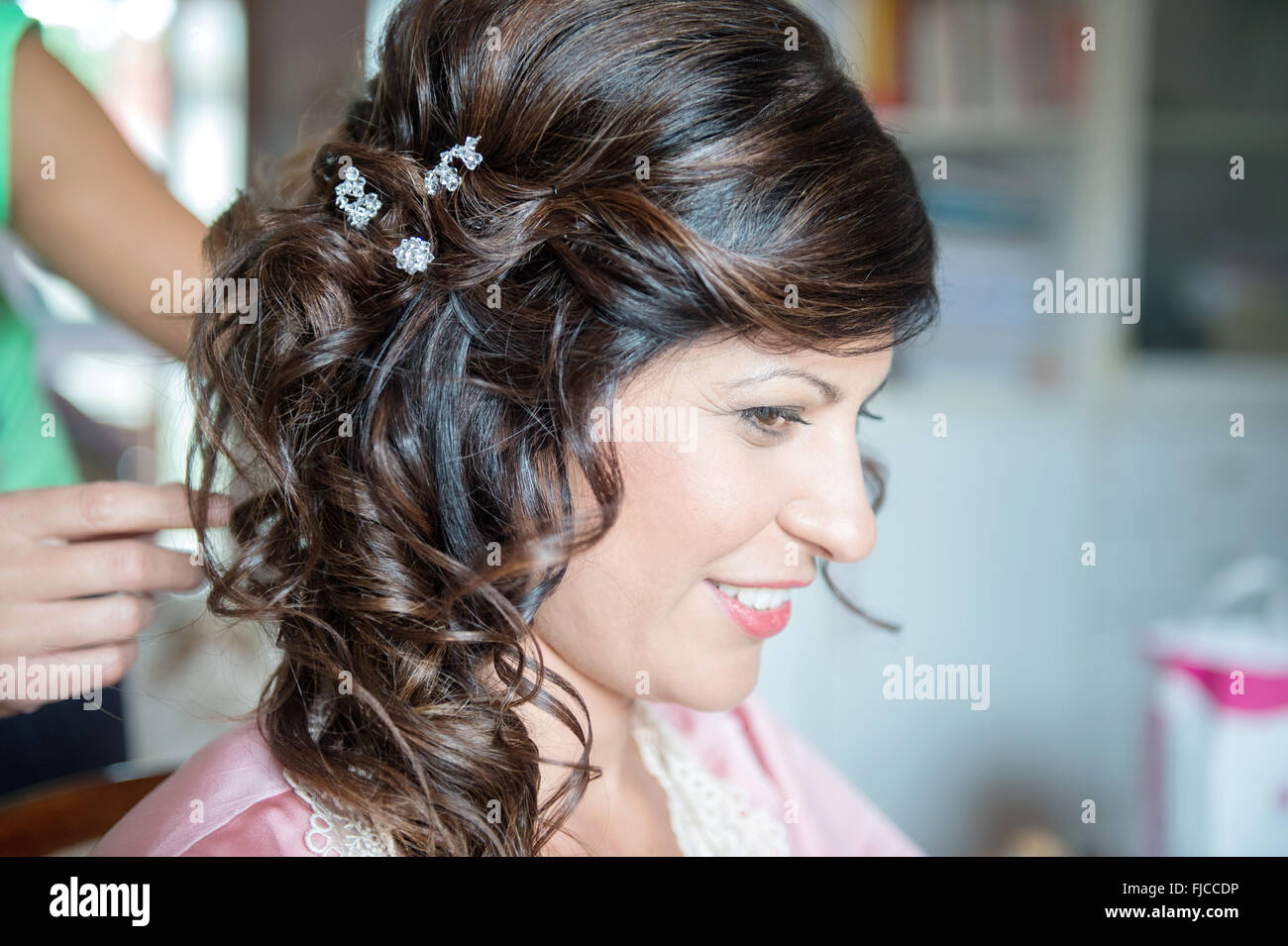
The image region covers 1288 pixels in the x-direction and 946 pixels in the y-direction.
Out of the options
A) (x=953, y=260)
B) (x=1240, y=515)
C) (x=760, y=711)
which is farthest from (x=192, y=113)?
(x=1240, y=515)

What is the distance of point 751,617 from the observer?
0.87 meters

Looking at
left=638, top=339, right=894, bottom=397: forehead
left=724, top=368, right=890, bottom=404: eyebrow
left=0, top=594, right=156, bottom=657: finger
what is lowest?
left=0, top=594, right=156, bottom=657: finger

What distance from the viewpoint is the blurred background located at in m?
2.13

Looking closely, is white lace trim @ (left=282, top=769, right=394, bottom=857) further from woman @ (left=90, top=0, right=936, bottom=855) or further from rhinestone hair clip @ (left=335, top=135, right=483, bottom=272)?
rhinestone hair clip @ (left=335, top=135, right=483, bottom=272)

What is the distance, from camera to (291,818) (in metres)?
0.75

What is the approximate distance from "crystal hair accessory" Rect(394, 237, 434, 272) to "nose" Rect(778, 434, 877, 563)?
1.15ft

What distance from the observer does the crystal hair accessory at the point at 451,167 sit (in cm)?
77

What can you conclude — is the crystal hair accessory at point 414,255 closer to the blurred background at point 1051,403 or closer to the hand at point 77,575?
the hand at point 77,575

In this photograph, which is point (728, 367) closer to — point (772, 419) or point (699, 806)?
point (772, 419)

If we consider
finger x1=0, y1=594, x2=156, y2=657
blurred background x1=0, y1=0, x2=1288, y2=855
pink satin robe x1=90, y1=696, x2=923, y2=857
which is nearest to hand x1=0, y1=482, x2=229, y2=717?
finger x1=0, y1=594, x2=156, y2=657

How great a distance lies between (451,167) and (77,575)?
45 centimetres

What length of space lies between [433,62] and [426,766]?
583mm

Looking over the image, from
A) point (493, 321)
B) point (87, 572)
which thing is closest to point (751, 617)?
point (493, 321)

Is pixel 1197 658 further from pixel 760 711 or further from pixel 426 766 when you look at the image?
pixel 426 766
